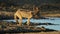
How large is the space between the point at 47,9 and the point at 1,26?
1811 mm

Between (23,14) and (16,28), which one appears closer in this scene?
(16,28)

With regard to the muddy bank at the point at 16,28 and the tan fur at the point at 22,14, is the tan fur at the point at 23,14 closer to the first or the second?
the tan fur at the point at 22,14

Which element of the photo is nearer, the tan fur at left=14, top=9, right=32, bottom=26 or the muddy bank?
the muddy bank

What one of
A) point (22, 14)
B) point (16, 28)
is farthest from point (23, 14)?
point (16, 28)

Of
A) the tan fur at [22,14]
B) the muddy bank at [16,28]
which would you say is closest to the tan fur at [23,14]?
the tan fur at [22,14]

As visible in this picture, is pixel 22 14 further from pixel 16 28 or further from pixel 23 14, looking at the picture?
pixel 16 28

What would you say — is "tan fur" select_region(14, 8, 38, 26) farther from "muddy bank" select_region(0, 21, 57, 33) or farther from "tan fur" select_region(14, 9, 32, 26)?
"muddy bank" select_region(0, 21, 57, 33)

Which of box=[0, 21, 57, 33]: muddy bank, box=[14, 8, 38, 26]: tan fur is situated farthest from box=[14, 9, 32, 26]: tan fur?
box=[0, 21, 57, 33]: muddy bank

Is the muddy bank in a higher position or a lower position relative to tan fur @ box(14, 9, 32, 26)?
lower

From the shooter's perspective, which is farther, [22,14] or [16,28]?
[22,14]

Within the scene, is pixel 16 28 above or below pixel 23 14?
below

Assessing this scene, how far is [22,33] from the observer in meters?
5.84

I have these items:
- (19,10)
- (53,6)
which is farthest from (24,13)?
(53,6)

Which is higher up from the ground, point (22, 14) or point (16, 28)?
point (22, 14)
